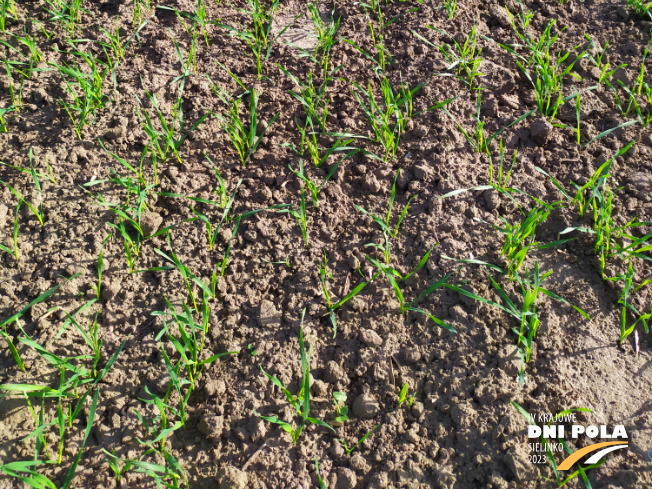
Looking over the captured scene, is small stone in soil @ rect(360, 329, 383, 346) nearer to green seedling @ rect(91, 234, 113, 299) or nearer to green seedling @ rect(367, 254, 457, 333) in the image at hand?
green seedling @ rect(367, 254, 457, 333)

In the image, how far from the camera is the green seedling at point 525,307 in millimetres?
1780

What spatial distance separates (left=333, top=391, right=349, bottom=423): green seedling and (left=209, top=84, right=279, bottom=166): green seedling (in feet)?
4.02

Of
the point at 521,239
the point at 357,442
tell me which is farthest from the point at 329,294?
the point at 521,239

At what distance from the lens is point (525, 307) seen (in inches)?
70.4

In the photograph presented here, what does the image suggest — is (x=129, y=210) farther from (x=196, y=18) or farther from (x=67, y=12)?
(x=67, y=12)

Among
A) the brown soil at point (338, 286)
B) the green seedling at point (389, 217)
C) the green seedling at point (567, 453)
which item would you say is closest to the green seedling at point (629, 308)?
the brown soil at point (338, 286)

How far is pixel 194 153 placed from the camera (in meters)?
2.39

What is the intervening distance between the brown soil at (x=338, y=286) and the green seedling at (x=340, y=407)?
0.03 m

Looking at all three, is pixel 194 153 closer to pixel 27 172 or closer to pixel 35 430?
pixel 27 172

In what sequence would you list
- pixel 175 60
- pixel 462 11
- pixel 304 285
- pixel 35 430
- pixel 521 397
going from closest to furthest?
pixel 35 430 → pixel 521 397 → pixel 304 285 → pixel 175 60 → pixel 462 11

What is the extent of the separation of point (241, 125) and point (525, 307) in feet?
5.02

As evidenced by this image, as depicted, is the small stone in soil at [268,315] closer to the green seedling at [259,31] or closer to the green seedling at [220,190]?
the green seedling at [220,190]

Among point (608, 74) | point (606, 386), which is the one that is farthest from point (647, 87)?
point (606, 386)

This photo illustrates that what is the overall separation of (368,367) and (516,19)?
2.39m
